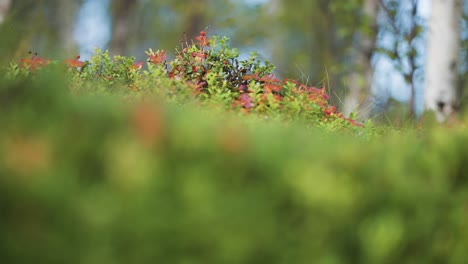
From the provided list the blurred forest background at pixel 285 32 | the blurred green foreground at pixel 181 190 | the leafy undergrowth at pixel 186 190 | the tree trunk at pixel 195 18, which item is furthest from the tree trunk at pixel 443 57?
the tree trunk at pixel 195 18

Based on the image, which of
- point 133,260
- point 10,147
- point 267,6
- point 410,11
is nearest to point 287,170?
point 133,260

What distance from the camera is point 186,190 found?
71.8 inches

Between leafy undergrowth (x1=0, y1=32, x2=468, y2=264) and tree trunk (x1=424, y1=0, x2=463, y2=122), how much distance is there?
5534 mm

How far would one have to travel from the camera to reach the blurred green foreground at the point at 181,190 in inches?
67.1

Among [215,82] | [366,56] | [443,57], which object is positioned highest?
[366,56]

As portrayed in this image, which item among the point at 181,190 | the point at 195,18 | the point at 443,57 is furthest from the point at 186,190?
the point at 195,18

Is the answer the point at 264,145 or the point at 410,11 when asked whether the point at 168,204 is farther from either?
the point at 410,11

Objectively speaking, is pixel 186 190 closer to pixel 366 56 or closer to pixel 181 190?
pixel 181 190

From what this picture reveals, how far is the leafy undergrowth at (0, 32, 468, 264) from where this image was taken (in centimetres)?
171

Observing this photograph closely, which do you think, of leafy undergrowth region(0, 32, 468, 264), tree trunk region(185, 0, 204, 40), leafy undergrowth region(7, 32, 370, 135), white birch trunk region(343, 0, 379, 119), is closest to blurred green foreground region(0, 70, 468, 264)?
leafy undergrowth region(0, 32, 468, 264)

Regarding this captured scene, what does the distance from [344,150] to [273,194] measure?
374 millimetres

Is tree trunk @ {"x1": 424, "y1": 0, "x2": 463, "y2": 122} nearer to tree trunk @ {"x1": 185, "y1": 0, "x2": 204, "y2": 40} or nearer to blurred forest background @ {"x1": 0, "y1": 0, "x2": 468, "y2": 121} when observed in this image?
blurred forest background @ {"x1": 0, "y1": 0, "x2": 468, "y2": 121}

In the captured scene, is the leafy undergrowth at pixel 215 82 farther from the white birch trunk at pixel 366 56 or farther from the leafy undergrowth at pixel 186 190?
the white birch trunk at pixel 366 56

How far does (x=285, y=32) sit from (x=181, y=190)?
2071cm
